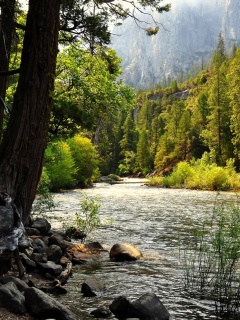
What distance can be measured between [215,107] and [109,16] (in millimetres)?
51031

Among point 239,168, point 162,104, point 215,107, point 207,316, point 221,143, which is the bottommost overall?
point 207,316

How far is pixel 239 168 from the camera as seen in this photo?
51.8 m

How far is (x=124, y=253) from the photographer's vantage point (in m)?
9.79

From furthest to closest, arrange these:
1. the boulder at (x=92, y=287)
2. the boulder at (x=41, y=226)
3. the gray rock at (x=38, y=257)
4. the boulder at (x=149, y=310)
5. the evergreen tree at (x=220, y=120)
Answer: the evergreen tree at (x=220, y=120) → the boulder at (x=41, y=226) → the gray rock at (x=38, y=257) → the boulder at (x=92, y=287) → the boulder at (x=149, y=310)

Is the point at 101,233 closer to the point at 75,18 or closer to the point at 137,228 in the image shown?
the point at 137,228

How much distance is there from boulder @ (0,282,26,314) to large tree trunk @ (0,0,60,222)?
1040 mm

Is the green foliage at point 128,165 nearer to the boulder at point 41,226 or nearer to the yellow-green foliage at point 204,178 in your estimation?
the yellow-green foliage at point 204,178

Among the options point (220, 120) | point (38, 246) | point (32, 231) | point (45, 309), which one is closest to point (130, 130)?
point (220, 120)

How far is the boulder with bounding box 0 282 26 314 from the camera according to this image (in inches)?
206

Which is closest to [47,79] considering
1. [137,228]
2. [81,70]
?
[81,70]

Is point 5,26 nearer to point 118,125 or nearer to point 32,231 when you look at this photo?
point 32,231

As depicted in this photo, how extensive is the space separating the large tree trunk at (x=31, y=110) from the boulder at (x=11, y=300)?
1.04 meters

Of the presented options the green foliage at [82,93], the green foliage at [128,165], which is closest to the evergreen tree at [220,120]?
the green foliage at [128,165]

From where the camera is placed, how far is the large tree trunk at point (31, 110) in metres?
5.52
